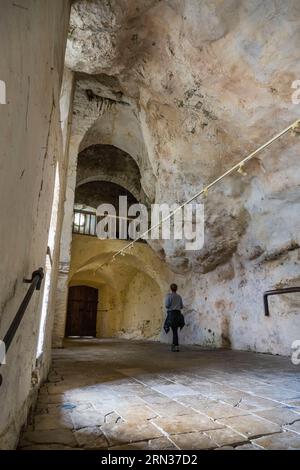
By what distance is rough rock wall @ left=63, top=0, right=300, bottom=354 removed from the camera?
4.92 meters

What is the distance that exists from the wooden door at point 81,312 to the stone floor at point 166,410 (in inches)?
499

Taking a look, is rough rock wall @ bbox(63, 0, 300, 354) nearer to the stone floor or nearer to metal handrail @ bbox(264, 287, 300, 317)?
metal handrail @ bbox(264, 287, 300, 317)

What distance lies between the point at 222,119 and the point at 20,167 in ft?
18.3

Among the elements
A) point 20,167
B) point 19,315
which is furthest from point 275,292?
point 20,167

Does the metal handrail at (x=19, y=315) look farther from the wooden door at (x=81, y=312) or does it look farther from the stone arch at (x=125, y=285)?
the wooden door at (x=81, y=312)

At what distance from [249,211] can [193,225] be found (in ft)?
5.13

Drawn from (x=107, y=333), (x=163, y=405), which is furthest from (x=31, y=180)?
(x=107, y=333)

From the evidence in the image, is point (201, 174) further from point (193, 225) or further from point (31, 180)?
point (31, 180)

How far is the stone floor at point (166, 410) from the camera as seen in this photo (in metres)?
1.92

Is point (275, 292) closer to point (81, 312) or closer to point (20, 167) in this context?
point (20, 167)

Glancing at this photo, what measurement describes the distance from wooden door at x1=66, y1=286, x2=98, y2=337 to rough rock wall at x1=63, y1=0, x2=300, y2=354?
8.76 m

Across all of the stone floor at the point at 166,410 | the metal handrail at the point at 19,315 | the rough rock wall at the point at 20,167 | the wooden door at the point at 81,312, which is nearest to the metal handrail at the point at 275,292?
the stone floor at the point at 166,410

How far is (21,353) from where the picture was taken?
195cm

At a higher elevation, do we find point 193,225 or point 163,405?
point 193,225
